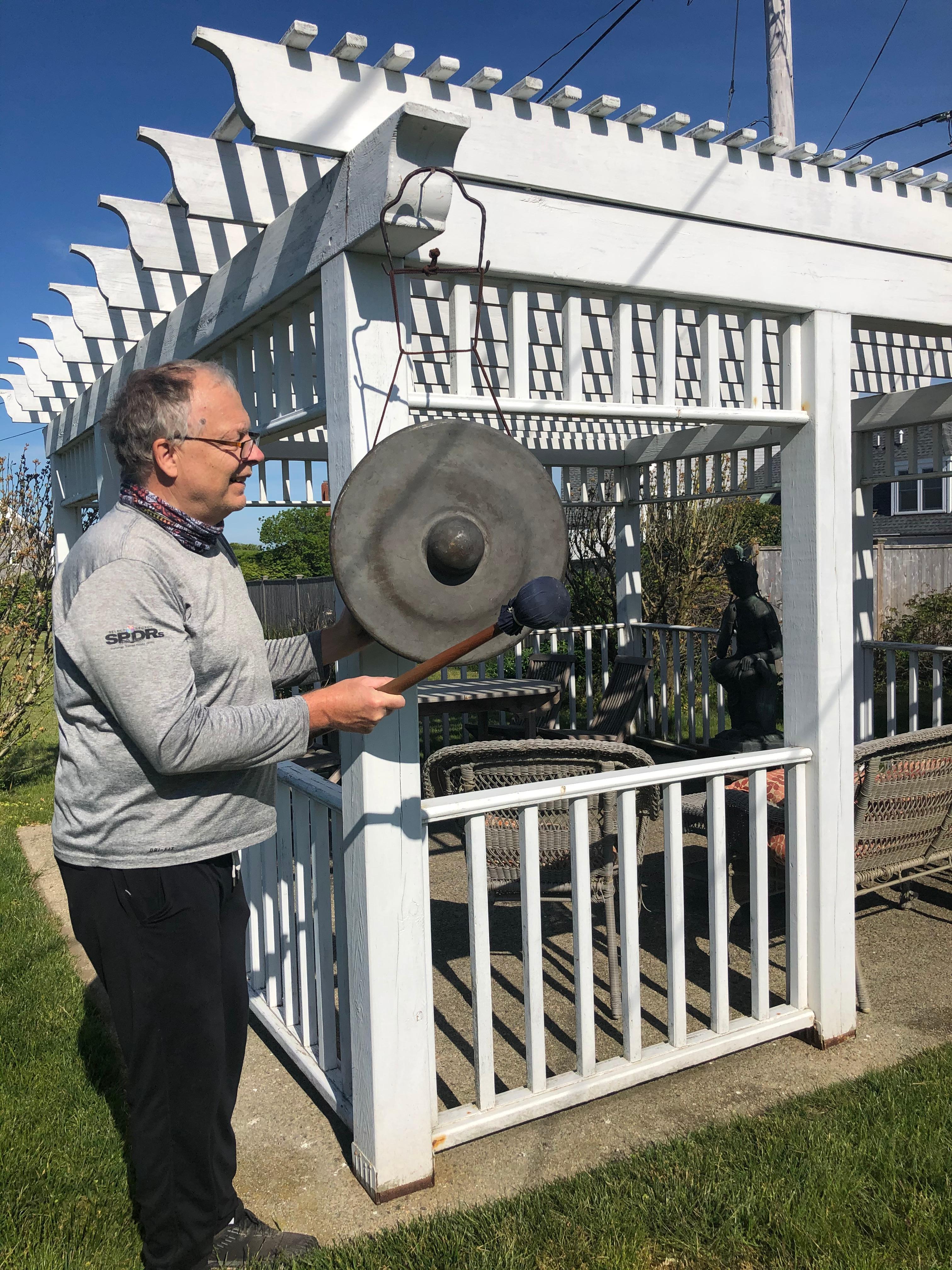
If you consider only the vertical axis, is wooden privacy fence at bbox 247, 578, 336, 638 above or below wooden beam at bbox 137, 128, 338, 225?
below

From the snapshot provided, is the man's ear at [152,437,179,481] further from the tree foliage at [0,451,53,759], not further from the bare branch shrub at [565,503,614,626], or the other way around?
the bare branch shrub at [565,503,614,626]

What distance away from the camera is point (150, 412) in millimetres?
1888

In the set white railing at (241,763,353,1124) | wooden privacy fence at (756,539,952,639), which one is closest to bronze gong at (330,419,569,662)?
white railing at (241,763,353,1124)

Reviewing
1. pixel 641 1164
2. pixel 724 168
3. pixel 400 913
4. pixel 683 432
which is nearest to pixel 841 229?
pixel 724 168

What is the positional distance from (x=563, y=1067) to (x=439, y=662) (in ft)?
6.41

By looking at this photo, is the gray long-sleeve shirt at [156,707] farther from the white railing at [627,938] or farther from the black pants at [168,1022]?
the white railing at [627,938]

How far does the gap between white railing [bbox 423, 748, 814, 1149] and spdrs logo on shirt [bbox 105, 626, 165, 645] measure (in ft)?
3.49

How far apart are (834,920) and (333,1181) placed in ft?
6.13

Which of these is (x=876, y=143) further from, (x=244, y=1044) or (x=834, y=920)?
(x=244, y=1044)

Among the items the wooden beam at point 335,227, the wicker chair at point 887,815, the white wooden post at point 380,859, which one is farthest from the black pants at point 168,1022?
the wicker chair at point 887,815

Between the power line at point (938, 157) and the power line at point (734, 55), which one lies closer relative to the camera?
the power line at point (734, 55)

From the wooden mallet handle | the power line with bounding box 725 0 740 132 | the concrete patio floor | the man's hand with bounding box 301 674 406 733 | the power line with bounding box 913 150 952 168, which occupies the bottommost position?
the concrete patio floor

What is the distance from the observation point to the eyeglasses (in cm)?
193

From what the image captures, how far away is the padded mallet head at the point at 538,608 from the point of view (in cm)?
179
